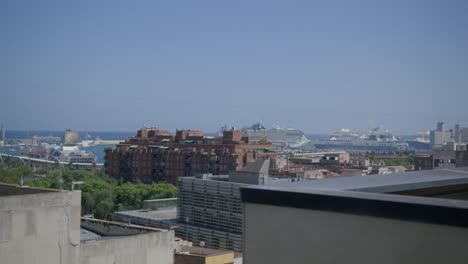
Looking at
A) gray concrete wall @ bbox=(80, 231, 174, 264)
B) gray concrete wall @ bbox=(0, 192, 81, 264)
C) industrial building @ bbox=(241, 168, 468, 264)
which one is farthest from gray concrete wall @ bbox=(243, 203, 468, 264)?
gray concrete wall @ bbox=(80, 231, 174, 264)

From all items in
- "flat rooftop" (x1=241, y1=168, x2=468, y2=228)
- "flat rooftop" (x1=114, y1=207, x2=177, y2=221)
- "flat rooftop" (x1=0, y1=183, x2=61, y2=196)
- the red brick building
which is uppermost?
"flat rooftop" (x1=241, y1=168, x2=468, y2=228)

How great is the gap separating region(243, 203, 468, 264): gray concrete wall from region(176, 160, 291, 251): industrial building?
21438 mm

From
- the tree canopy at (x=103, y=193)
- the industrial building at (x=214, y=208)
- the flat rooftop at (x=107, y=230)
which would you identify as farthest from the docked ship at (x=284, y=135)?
the flat rooftop at (x=107, y=230)

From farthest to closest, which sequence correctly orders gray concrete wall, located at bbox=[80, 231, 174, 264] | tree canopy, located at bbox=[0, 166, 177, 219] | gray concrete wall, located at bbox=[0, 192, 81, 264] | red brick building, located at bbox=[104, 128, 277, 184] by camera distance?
red brick building, located at bbox=[104, 128, 277, 184] → tree canopy, located at bbox=[0, 166, 177, 219] → gray concrete wall, located at bbox=[80, 231, 174, 264] → gray concrete wall, located at bbox=[0, 192, 81, 264]

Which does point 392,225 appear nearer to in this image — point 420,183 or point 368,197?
point 368,197

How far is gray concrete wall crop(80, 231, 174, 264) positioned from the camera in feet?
26.6

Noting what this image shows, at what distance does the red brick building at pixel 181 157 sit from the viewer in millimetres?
53344

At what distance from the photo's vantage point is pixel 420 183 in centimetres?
263

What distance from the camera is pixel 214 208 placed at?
26.1 meters

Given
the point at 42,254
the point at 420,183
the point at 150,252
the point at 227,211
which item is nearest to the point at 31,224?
the point at 42,254

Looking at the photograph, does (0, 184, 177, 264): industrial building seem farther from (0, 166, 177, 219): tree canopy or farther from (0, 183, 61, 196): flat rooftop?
(0, 166, 177, 219): tree canopy

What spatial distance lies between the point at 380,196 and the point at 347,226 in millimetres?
142

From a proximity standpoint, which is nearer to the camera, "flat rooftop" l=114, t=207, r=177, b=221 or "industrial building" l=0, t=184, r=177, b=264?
"industrial building" l=0, t=184, r=177, b=264

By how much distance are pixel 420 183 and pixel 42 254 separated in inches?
217
